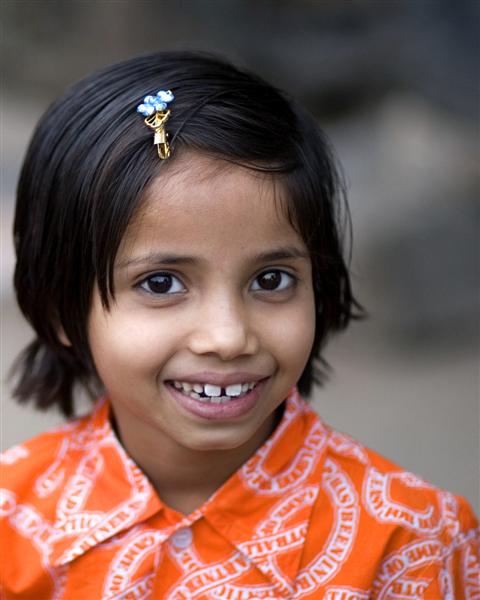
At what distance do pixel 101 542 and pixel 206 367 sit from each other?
1.18 feet

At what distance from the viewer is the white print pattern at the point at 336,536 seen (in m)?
1.39

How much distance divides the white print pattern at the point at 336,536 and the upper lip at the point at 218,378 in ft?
0.95

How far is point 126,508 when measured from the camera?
1436 mm

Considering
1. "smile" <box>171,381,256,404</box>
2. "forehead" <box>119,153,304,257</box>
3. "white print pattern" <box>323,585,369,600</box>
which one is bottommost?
"white print pattern" <box>323,585,369,600</box>

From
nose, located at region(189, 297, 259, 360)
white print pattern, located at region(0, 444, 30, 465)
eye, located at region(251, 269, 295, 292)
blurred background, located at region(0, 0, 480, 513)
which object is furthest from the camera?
blurred background, located at region(0, 0, 480, 513)

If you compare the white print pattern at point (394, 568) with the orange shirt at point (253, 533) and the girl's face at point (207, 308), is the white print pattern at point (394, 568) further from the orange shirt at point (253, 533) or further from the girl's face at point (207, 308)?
the girl's face at point (207, 308)

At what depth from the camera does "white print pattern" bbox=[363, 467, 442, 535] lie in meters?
1.43

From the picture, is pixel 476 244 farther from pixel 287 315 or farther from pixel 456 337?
pixel 287 315

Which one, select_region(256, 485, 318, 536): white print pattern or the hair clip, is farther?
select_region(256, 485, 318, 536): white print pattern

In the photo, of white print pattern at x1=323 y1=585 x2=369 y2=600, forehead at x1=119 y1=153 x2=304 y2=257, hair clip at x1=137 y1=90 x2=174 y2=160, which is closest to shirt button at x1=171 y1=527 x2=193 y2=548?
white print pattern at x1=323 y1=585 x2=369 y2=600

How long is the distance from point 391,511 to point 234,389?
0.35 m

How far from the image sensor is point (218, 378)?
1.29 meters

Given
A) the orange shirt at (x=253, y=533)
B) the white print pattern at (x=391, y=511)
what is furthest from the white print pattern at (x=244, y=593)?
the white print pattern at (x=391, y=511)

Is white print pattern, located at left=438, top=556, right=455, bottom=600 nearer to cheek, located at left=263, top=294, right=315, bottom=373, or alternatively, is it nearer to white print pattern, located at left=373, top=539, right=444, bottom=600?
white print pattern, located at left=373, top=539, right=444, bottom=600
